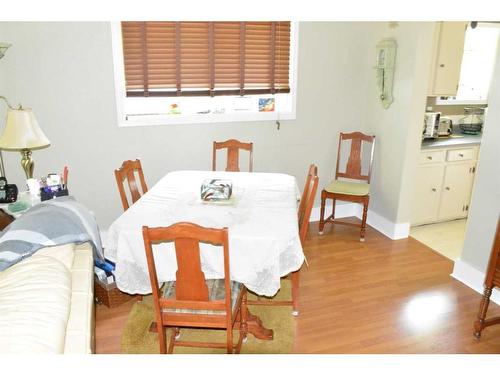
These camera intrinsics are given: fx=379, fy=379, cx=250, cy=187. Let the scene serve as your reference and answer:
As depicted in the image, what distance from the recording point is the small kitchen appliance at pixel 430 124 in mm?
4176

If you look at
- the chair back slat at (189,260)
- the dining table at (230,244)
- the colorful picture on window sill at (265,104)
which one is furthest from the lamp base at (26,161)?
the colorful picture on window sill at (265,104)

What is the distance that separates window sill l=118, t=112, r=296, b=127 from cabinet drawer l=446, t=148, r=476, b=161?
170cm

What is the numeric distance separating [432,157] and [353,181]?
837 millimetres

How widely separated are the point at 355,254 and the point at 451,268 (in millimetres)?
827

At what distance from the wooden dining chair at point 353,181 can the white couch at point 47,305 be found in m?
2.54

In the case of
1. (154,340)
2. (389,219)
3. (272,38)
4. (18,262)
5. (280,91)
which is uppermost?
(272,38)

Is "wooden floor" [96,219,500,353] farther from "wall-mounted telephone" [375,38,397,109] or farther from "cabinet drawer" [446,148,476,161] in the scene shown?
"wall-mounted telephone" [375,38,397,109]

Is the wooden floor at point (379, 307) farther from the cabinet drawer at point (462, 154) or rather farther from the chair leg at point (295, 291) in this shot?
the cabinet drawer at point (462, 154)

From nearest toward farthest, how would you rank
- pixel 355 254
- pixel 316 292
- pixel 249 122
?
pixel 316 292 → pixel 355 254 → pixel 249 122
